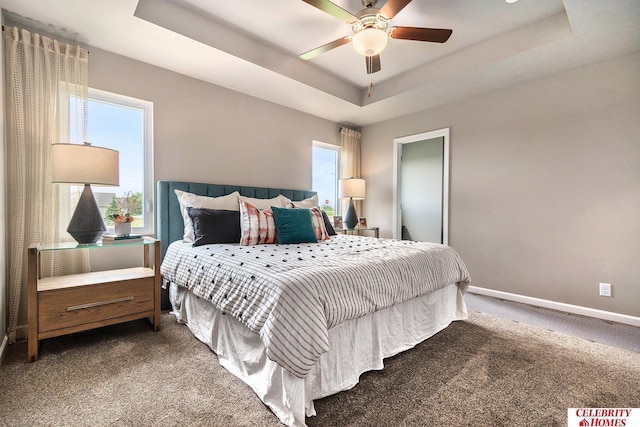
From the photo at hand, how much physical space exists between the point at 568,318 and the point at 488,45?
279 centimetres

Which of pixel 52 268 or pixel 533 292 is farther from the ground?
pixel 52 268

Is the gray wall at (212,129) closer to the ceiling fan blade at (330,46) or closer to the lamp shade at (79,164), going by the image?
the lamp shade at (79,164)

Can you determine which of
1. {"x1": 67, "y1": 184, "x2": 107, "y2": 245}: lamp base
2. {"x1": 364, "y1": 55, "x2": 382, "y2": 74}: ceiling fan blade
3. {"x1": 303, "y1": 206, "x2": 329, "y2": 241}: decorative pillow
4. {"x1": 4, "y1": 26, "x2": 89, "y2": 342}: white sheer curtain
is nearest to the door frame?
{"x1": 364, "y1": 55, "x2": 382, "y2": 74}: ceiling fan blade

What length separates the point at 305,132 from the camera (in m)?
4.39

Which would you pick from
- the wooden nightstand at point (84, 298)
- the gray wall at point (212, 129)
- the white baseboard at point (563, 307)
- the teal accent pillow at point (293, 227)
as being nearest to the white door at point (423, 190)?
the white baseboard at point (563, 307)

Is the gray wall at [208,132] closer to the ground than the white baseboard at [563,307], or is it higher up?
higher up

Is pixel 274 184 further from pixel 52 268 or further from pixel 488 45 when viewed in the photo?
pixel 488 45

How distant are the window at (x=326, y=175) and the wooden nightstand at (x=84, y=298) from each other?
2.75 m

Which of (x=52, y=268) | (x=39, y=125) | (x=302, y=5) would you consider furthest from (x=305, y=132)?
(x=52, y=268)

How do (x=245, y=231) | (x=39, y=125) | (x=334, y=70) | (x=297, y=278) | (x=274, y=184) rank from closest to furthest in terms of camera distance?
1. (x=297, y=278)
2. (x=39, y=125)
3. (x=245, y=231)
4. (x=334, y=70)
5. (x=274, y=184)

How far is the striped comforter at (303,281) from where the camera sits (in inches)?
54.9

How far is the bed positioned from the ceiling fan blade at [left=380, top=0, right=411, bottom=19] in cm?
171

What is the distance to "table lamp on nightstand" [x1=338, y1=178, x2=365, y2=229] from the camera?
4.48 meters

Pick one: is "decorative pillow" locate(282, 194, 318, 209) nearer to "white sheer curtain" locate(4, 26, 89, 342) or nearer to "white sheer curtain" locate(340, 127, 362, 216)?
"white sheer curtain" locate(340, 127, 362, 216)
